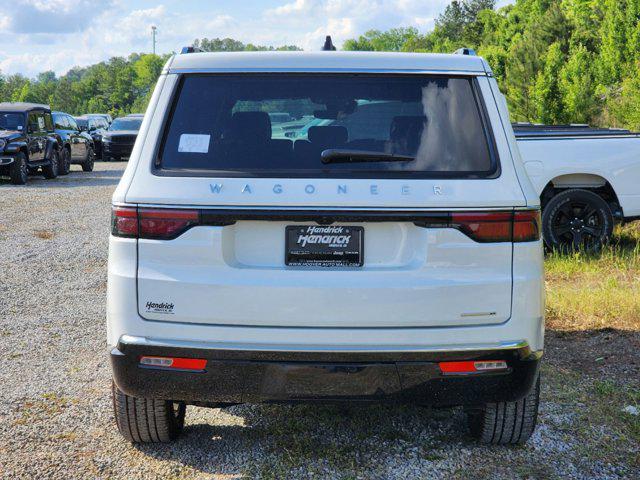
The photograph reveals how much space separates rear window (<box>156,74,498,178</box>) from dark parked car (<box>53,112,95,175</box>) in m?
21.4

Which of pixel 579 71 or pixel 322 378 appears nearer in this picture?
pixel 322 378

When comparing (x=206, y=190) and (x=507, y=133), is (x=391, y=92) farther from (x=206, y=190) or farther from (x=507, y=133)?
(x=206, y=190)

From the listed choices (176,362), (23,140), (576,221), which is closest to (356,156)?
(176,362)

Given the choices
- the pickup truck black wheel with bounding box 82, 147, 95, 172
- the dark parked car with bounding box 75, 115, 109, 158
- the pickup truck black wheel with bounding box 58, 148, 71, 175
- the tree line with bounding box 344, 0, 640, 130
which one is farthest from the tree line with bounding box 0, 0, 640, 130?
the pickup truck black wheel with bounding box 82, 147, 95, 172

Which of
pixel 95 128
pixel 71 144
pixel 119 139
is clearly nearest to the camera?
pixel 71 144

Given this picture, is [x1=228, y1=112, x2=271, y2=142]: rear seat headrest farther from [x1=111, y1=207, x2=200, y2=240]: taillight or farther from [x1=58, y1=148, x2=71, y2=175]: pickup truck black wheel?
[x1=58, y1=148, x2=71, y2=175]: pickup truck black wheel

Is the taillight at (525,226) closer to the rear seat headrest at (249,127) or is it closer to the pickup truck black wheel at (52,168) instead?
the rear seat headrest at (249,127)

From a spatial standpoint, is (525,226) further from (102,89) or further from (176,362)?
(102,89)

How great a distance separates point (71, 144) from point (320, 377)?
23.0m

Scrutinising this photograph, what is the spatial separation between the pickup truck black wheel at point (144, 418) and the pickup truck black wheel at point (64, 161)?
20936 mm

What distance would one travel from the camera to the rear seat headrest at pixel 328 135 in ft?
11.5

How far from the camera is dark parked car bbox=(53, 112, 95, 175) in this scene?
79.3 ft

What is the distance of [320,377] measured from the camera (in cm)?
340

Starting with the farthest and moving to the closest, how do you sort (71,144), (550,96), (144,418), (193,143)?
(550,96) → (71,144) → (144,418) → (193,143)
